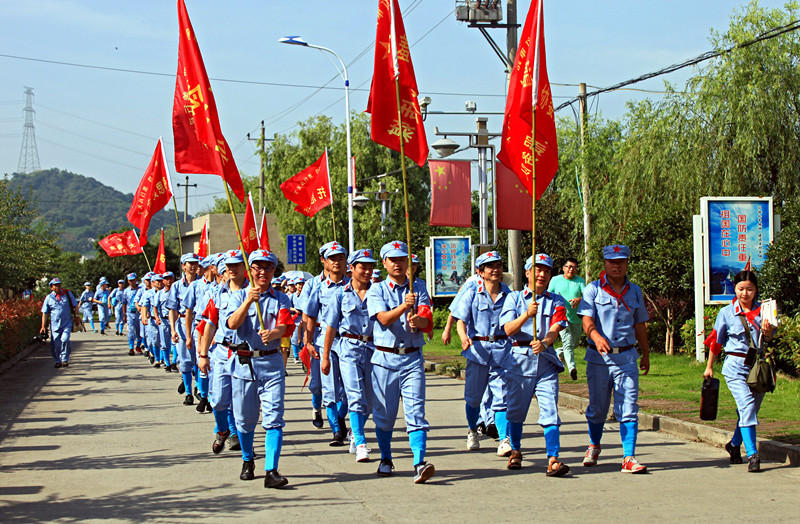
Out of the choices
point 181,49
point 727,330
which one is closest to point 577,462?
point 727,330

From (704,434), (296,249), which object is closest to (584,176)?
(296,249)

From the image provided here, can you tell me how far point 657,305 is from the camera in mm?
19844

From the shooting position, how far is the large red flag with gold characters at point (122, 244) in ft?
81.6

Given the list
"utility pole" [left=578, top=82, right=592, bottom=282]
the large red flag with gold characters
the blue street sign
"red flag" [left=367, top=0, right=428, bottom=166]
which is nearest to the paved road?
"red flag" [left=367, top=0, right=428, bottom=166]

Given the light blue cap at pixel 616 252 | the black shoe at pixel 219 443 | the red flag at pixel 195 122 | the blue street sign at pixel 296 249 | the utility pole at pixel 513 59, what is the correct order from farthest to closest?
the blue street sign at pixel 296 249 → the utility pole at pixel 513 59 → the black shoe at pixel 219 443 → the red flag at pixel 195 122 → the light blue cap at pixel 616 252

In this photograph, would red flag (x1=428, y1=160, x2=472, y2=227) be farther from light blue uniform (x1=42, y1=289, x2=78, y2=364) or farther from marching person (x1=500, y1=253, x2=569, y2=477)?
marching person (x1=500, y1=253, x2=569, y2=477)

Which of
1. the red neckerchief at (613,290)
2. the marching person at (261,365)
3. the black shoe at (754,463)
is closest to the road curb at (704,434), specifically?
the black shoe at (754,463)

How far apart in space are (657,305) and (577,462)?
1134 cm

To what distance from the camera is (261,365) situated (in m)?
8.23

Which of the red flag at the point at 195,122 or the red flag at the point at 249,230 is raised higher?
the red flag at the point at 195,122

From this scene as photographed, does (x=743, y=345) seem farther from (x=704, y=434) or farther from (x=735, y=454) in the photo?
(x=704, y=434)

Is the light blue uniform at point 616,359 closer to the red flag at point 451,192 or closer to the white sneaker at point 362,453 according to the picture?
the white sneaker at point 362,453

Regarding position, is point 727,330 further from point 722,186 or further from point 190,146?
point 722,186

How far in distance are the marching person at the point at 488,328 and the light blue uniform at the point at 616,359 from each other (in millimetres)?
797
